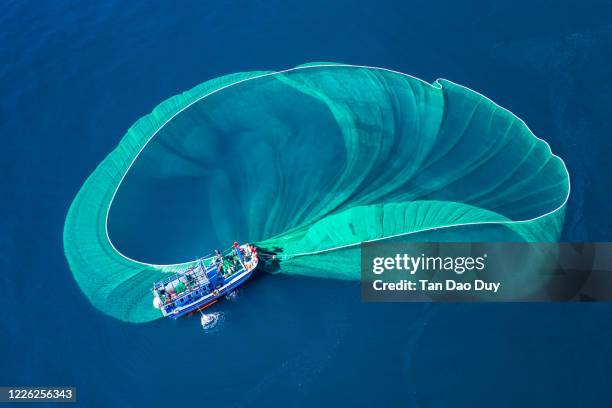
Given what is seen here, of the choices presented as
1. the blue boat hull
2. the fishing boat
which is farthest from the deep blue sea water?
the fishing boat

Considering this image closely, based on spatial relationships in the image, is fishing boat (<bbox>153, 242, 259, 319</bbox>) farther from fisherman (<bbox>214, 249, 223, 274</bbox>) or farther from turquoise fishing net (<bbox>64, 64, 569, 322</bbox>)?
turquoise fishing net (<bbox>64, 64, 569, 322</bbox>)

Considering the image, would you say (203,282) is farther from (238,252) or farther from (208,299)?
(238,252)

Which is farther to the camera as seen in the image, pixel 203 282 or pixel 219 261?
pixel 219 261

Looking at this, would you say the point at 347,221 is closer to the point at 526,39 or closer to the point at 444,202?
the point at 444,202

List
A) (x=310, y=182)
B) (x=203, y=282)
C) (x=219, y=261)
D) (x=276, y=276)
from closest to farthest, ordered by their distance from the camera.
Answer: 1. (x=203, y=282)
2. (x=219, y=261)
3. (x=276, y=276)
4. (x=310, y=182)

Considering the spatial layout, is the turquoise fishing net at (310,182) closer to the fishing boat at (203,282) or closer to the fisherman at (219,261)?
the fishing boat at (203,282)

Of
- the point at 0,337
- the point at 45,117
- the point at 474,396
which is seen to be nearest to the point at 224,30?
the point at 45,117

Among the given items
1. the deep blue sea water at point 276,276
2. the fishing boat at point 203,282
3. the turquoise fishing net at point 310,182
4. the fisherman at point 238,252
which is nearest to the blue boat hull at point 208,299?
the fishing boat at point 203,282

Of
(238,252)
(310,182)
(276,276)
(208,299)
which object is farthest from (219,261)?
(310,182)
